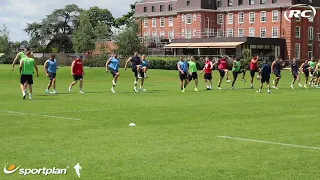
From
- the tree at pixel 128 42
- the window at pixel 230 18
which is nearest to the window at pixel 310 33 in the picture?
the window at pixel 230 18

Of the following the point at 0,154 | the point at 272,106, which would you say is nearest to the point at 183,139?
the point at 0,154

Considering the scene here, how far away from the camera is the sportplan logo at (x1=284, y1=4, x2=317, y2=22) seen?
9338 cm

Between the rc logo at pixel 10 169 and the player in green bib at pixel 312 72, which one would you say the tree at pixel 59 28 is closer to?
the player in green bib at pixel 312 72

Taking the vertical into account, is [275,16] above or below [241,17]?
below

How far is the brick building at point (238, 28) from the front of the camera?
90312 mm

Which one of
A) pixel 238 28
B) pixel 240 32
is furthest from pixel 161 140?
pixel 238 28

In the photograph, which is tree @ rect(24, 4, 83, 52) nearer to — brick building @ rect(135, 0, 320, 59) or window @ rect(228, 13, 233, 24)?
brick building @ rect(135, 0, 320, 59)

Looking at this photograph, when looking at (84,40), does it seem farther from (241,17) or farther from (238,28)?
(241,17)

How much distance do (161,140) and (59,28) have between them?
127 meters

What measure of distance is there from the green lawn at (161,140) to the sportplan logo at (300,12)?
74.0 m

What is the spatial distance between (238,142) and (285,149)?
118 cm

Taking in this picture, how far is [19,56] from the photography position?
25.5 meters

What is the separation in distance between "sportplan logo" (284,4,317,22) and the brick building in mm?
666

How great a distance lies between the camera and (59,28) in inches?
5374
